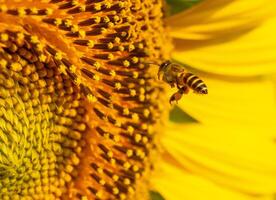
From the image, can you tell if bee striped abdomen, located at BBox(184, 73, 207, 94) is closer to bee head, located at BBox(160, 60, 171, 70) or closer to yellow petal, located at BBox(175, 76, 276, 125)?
bee head, located at BBox(160, 60, 171, 70)

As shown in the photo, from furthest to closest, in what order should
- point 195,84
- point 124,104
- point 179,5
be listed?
point 179,5, point 124,104, point 195,84

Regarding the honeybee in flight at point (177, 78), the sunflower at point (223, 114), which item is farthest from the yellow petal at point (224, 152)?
the honeybee in flight at point (177, 78)

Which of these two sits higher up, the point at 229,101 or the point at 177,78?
the point at 177,78

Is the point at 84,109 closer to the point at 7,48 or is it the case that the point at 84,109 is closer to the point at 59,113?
the point at 59,113

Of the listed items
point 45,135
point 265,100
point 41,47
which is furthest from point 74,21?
point 265,100

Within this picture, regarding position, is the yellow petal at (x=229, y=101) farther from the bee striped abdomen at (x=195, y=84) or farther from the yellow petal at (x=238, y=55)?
the bee striped abdomen at (x=195, y=84)

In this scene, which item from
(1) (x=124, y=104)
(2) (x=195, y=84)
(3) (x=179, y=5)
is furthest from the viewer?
(3) (x=179, y=5)

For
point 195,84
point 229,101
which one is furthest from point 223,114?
point 195,84

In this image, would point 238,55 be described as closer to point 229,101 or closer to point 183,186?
point 229,101

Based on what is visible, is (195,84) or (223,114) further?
(223,114)
